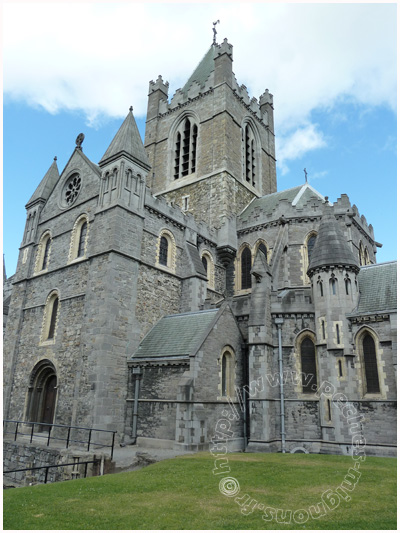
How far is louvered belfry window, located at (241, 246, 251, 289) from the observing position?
2657cm

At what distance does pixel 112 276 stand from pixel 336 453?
1254 centimetres

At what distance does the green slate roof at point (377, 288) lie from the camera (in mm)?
17922

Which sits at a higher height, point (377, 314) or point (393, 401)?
point (377, 314)

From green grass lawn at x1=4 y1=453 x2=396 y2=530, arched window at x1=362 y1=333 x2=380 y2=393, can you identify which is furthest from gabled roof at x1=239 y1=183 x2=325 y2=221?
green grass lawn at x1=4 y1=453 x2=396 y2=530

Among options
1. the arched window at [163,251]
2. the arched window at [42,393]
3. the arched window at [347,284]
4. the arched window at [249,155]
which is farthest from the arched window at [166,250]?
the arched window at [249,155]

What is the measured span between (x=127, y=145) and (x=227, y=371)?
13.1 m

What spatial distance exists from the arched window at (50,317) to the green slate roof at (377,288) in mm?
16031

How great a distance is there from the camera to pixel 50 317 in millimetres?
22500

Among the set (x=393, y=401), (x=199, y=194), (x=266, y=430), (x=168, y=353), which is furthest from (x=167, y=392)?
(x=199, y=194)

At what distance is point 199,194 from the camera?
31.7 m

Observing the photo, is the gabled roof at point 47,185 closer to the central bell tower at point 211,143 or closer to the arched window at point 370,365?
the central bell tower at point 211,143

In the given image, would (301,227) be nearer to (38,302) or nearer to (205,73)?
(38,302)

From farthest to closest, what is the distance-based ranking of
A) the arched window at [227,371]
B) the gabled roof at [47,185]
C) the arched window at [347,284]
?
the gabled roof at [47,185], the arched window at [347,284], the arched window at [227,371]

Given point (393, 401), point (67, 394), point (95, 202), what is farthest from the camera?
point (95, 202)
